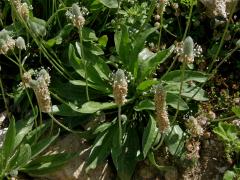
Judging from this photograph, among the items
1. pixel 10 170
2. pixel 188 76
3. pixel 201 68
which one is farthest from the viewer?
pixel 201 68

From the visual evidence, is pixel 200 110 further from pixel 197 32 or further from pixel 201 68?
pixel 197 32

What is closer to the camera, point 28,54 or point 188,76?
point 188,76

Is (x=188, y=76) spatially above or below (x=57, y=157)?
above

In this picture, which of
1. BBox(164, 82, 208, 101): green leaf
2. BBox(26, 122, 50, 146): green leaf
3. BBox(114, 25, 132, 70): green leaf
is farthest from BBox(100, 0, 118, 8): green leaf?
BBox(26, 122, 50, 146): green leaf

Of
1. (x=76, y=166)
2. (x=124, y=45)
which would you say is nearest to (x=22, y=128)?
(x=76, y=166)

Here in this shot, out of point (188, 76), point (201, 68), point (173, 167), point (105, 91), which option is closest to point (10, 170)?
point (105, 91)

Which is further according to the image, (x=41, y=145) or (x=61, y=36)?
(x=61, y=36)

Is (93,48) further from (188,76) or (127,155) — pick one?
(127,155)
